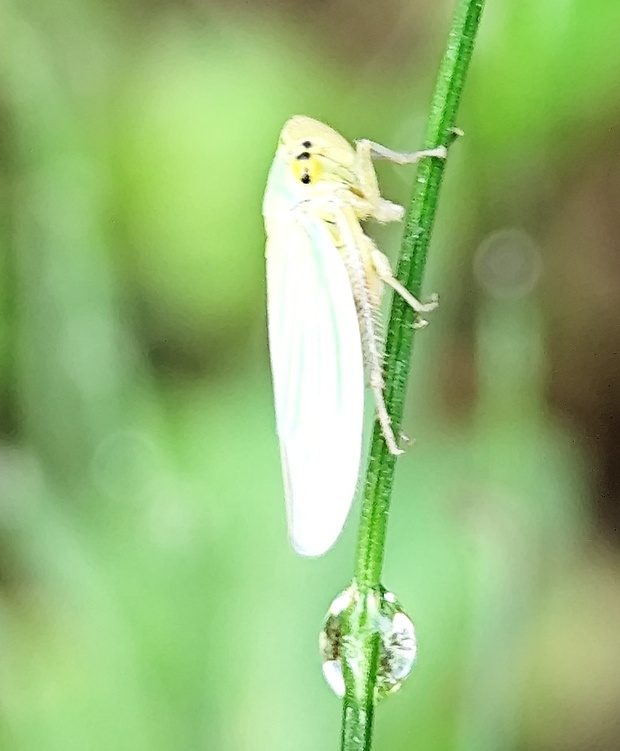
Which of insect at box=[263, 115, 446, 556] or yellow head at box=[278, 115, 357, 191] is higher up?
yellow head at box=[278, 115, 357, 191]

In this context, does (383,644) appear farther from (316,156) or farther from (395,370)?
(316,156)

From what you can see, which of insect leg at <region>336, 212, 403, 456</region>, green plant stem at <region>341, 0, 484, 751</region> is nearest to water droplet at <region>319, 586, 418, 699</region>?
green plant stem at <region>341, 0, 484, 751</region>

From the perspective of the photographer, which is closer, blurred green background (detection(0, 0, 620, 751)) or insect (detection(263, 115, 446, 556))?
insect (detection(263, 115, 446, 556))

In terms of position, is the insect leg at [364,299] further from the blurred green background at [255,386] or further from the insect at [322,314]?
the blurred green background at [255,386]

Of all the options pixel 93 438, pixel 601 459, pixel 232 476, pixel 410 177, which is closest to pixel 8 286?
pixel 93 438

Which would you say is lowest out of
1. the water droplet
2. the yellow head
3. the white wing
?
the water droplet

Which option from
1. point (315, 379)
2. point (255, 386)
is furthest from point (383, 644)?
point (255, 386)

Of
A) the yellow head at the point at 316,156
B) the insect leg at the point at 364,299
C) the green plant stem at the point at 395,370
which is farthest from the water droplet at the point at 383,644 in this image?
the yellow head at the point at 316,156

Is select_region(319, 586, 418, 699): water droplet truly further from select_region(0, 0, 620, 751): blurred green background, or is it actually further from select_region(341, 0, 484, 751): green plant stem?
select_region(0, 0, 620, 751): blurred green background
